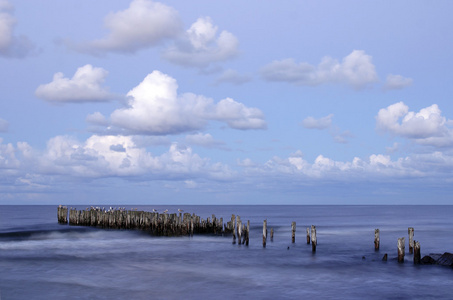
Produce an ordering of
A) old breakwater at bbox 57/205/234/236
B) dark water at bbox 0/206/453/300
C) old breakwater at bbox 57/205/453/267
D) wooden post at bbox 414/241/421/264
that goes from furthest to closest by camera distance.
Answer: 1. old breakwater at bbox 57/205/234/236
2. old breakwater at bbox 57/205/453/267
3. wooden post at bbox 414/241/421/264
4. dark water at bbox 0/206/453/300

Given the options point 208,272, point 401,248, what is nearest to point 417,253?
point 401,248

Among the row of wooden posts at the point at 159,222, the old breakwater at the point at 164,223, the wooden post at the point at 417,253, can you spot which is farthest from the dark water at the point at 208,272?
the row of wooden posts at the point at 159,222

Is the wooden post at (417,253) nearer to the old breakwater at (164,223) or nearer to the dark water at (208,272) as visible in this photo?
the dark water at (208,272)

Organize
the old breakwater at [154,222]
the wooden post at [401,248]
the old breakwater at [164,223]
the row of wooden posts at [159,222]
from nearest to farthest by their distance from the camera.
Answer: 1. the wooden post at [401,248]
2. the old breakwater at [164,223]
3. the row of wooden posts at [159,222]
4. the old breakwater at [154,222]

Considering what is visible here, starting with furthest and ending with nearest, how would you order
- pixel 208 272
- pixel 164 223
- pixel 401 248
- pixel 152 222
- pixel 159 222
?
pixel 152 222 < pixel 159 222 < pixel 164 223 < pixel 401 248 < pixel 208 272

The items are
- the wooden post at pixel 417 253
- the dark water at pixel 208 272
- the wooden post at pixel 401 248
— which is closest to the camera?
the dark water at pixel 208 272

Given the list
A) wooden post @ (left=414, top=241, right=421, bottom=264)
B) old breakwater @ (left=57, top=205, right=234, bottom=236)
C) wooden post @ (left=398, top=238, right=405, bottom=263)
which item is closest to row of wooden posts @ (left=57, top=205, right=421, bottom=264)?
old breakwater @ (left=57, top=205, right=234, bottom=236)

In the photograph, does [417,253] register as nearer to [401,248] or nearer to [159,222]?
[401,248]

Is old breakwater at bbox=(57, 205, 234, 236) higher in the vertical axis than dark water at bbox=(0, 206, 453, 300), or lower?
higher

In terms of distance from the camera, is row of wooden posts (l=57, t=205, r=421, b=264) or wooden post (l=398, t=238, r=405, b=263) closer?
wooden post (l=398, t=238, r=405, b=263)

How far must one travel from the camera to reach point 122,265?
1167 inches

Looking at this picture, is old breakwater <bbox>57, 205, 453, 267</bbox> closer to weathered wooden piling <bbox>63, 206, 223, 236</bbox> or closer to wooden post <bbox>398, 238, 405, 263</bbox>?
weathered wooden piling <bbox>63, 206, 223, 236</bbox>

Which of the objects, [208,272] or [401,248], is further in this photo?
[401,248]

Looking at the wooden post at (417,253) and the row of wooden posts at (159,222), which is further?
the row of wooden posts at (159,222)
